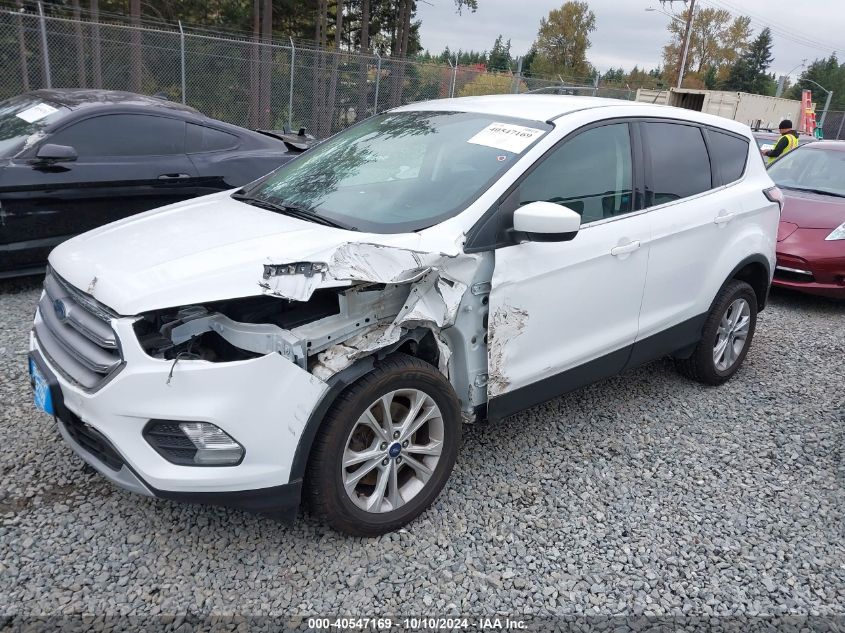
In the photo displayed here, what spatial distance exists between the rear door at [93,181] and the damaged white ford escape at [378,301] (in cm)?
237

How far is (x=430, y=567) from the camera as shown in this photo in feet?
8.84

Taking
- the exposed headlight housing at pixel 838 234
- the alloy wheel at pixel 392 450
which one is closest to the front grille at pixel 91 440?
the alloy wheel at pixel 392 450

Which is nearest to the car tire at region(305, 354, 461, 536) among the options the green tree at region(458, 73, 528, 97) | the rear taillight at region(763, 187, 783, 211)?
the rear taillight at region(763, 187, 783, 211)

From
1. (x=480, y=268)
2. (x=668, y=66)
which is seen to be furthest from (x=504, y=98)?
(x=668, y=66)

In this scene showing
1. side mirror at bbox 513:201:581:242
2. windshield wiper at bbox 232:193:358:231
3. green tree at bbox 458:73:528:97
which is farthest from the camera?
green tree at bbox 458:73:528:97

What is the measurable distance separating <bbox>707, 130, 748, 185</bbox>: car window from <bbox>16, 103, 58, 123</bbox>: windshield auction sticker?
5013 millimetres

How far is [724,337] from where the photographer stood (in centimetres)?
450

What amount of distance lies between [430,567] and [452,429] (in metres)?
0.58

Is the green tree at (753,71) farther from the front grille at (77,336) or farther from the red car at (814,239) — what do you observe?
the front grille at (77,336)

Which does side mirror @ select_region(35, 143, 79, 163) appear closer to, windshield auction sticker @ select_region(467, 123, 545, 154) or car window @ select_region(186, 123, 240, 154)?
car window @ select_region(186, 123, 240, 154)

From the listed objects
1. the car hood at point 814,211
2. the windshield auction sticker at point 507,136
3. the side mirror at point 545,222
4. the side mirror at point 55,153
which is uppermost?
the windshield auction sticker at point 507,136

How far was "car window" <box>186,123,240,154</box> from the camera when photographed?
6023 mm

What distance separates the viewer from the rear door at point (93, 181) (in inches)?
199

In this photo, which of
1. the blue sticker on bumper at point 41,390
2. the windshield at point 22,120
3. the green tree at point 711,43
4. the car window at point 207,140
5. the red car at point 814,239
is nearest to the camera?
the blue sticker on bumper at point 41,390
